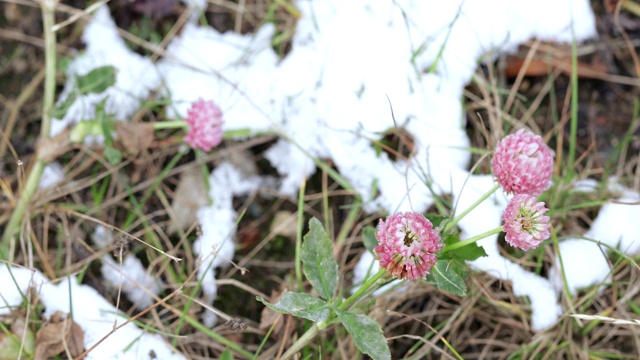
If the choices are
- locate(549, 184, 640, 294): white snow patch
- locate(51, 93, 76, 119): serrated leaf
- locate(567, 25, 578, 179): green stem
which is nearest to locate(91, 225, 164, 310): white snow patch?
locate(51, 93, 76, 119): serrated leaf

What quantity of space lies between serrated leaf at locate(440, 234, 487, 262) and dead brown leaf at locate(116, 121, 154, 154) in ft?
3.15

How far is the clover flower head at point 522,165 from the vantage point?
1352 mm

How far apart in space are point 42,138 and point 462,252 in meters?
1.26

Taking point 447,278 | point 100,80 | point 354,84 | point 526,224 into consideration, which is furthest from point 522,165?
point 100,80

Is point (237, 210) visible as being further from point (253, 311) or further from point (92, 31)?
point (92, 31)

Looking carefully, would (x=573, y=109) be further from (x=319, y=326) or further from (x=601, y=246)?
(x=319, y=326)

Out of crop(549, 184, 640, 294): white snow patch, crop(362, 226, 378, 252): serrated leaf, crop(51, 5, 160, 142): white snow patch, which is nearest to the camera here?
crop(362, 226, 378, 252): serrated leaf

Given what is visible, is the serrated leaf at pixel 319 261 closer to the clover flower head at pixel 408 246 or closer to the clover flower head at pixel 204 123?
the clover flower head at pixel 408 246

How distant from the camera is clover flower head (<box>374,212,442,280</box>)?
1238 millimetres

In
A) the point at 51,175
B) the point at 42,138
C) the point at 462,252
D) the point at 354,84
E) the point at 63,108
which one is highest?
the point at 354,84

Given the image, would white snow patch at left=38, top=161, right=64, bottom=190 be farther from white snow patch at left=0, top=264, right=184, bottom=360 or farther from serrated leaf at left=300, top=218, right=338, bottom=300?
serrated leaf at left=300, top=218, right=338, bottom=300

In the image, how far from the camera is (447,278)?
136cm

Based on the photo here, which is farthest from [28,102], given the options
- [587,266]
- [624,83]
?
[624,83]

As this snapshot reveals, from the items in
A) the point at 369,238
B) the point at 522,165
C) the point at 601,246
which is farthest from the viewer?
the point at 601,246
